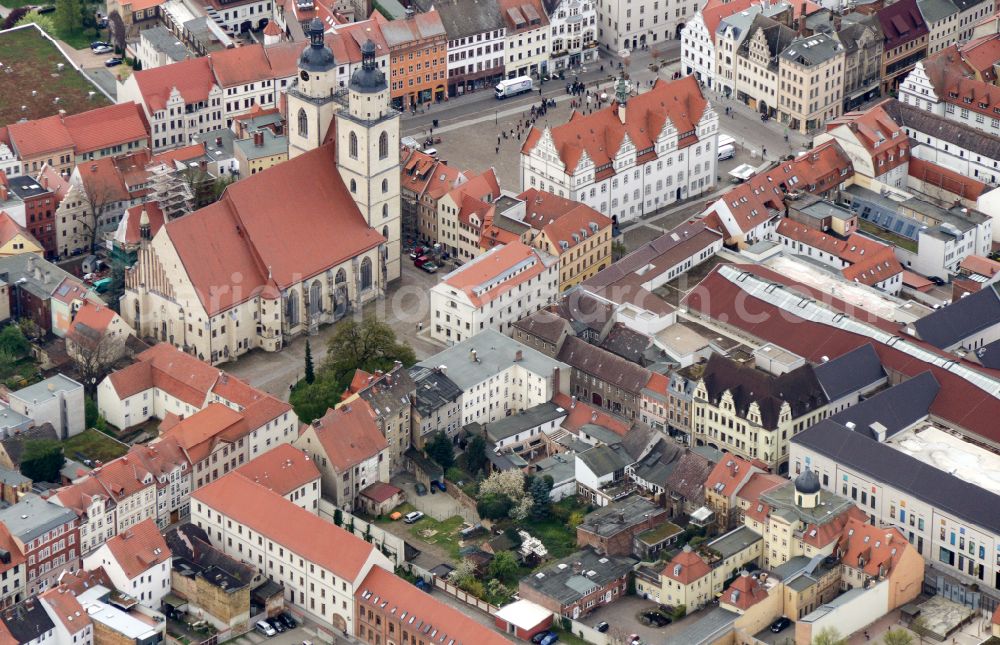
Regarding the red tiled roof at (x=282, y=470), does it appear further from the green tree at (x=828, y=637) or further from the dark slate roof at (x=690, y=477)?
the green tree at (x=828, y=637)

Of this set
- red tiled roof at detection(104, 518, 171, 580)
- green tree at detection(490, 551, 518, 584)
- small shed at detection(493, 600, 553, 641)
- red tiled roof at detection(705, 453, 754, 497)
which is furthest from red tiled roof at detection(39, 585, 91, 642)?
red tiled roof at detection(705, 453, 754, 497)

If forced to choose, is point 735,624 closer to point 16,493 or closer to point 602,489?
point 602,489

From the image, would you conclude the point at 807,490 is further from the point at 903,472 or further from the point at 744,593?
the point at 744,593

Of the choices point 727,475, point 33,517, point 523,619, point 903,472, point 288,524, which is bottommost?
point 523,619

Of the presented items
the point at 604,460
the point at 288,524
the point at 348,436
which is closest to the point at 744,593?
the point at 604,460

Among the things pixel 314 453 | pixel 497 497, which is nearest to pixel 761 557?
pixel 497 497

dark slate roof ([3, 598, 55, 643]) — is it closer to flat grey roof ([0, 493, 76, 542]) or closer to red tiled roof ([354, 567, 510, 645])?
flat grey roof ([0, 493, 76, 542])
